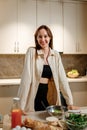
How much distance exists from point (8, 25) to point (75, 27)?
1259mm

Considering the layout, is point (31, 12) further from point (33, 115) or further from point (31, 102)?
point (33, 115)

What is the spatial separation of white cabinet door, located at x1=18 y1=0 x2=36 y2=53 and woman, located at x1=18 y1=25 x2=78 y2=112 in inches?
56.5

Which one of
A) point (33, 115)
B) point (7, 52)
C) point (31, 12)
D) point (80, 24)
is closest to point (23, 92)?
point (33, 115)

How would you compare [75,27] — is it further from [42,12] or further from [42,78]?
[42,78]

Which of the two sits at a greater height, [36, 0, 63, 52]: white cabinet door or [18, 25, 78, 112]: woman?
[36, 0, 63, 52]: white cabinet door

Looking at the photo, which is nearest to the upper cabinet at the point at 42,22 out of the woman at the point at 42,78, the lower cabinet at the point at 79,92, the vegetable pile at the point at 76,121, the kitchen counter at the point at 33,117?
the lower cabinet at the point at 79,92

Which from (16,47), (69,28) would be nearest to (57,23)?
(69,28)

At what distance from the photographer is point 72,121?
146 cm

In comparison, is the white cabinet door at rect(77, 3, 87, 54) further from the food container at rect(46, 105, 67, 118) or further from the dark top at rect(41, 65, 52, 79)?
the food container at rect(46, 105, 67, 118)

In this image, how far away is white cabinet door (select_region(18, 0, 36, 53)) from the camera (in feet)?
12.4

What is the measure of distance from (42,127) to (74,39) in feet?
9.49

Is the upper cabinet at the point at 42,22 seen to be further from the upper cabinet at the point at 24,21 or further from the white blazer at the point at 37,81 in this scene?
the white blazer at the point at 37,81

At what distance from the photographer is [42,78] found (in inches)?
93.3

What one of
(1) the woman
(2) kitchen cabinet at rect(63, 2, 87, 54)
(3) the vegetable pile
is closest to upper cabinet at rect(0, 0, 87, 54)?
(2) kitchen cabinet at rect(63, 2, 87, 54)
